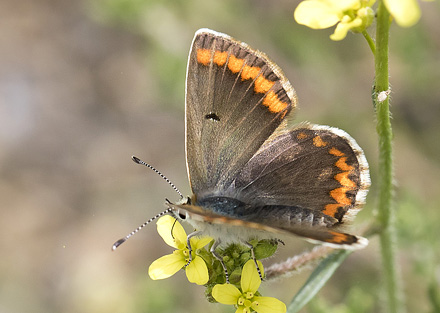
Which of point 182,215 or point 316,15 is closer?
point 316,15

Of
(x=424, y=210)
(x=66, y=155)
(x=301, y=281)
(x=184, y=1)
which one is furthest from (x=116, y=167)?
(x=424, y=210)

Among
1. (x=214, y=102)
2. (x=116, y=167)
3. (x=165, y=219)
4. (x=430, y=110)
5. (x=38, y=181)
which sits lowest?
(x=38, y=181)

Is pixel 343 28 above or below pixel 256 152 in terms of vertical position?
above

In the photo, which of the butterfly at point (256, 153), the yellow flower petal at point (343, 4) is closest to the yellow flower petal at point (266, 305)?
the butterfly at point (256, 153)

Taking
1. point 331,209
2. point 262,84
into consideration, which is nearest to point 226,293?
point 331,209

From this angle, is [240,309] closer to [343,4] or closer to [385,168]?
[385,168]

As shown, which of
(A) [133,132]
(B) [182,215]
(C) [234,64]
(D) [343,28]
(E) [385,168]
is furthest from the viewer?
(A) [133,132]

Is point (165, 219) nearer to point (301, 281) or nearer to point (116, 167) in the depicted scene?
point (301, 281)
